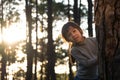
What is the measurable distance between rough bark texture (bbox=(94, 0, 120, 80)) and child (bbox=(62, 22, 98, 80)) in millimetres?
1181

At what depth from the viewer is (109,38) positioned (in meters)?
2.60

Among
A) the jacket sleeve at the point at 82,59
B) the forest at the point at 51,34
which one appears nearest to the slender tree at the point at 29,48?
the forest at the point at 51,34

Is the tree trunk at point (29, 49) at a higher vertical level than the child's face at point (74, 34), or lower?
lower

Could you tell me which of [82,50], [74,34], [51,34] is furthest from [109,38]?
[51,34]

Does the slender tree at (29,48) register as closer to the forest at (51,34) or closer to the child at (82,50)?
the forest at (51,34)

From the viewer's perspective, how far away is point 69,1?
98.3 feet

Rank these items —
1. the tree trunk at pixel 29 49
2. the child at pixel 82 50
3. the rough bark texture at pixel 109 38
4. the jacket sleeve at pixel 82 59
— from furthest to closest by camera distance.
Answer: the tree trunk at pixel 29 49 → the child at pixel 82 50 → the jacket sleeve at pixel 82 59 → the rough bark texture at pixel 109 38

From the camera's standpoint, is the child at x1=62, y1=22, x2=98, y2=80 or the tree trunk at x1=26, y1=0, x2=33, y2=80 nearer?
the child at x1=62, y1=22, x2=98, y2=80

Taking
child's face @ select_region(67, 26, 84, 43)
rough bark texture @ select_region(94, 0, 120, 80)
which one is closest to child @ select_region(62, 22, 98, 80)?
child's face @ select_region(67, 26, 84, 43)

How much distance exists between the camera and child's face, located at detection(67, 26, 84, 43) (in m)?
3.98

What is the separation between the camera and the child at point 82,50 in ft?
12.9

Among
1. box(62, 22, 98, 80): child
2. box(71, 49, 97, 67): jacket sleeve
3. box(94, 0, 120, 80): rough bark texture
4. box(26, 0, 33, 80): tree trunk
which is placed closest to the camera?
box(94, 0, 120, 80): rough bark texture

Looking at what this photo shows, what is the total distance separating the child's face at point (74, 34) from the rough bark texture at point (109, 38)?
130 centimetres

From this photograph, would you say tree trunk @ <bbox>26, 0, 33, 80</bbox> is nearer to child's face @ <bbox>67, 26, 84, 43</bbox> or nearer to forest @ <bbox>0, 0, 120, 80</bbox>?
forest @ <bbox>0, 0, 120, 80</bbox>
